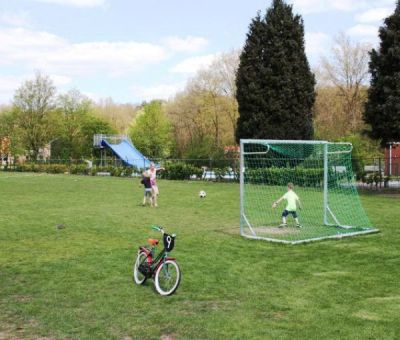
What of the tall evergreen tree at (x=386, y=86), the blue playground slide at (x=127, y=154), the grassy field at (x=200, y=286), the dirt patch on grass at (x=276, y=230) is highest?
the tall evergreen tree at (x=386, y=86)

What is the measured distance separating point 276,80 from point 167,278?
2578cm

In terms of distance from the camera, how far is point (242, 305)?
22.3 feet

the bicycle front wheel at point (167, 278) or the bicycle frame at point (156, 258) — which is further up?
the bicycle frame at point (156, 258)

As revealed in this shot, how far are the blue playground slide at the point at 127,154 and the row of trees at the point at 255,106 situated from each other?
5064 millimetres

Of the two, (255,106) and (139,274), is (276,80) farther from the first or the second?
(139,274)

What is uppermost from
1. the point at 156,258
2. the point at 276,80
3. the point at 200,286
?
the point at 276,80

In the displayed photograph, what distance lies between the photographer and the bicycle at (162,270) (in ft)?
24.4

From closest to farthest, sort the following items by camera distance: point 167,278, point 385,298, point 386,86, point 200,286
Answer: point 385,298, point 167,278, point 200,286, point 386,86

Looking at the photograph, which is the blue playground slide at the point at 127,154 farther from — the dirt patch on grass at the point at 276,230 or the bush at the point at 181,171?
the dirt patch on grass at the point at 276,230

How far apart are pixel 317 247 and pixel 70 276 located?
5.08m

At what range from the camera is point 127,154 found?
5372 centimetres

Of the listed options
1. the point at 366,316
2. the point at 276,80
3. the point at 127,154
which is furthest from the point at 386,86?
the point at 127,154

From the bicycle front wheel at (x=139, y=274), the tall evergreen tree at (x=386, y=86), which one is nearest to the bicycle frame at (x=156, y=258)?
the bicycle front wheel at (x=139, y=274)

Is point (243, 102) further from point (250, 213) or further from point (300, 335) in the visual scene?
point (300, 335)
